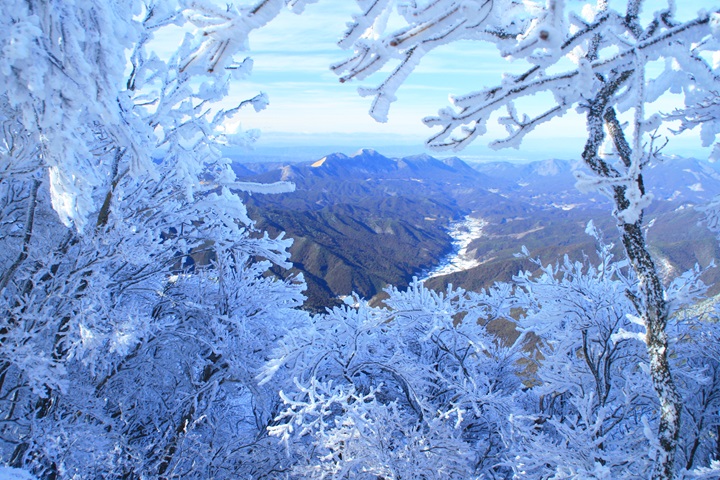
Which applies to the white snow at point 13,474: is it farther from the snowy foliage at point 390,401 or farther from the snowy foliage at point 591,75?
the snowy foliage at point 591,75

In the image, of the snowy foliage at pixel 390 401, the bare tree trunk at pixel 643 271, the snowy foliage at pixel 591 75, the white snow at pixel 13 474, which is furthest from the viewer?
the snowy foliage at pixel 390 401

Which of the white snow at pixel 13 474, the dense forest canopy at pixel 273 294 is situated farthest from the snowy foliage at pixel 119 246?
the white snow at pixel 13 474

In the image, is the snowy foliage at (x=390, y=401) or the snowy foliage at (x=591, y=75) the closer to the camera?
the snowy foliage at (x=591, y=75)

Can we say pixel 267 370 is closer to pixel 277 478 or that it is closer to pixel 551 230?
pixel 277 478

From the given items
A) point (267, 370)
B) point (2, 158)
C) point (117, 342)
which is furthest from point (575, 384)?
point (2, 158)

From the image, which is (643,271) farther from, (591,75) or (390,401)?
(390,401)

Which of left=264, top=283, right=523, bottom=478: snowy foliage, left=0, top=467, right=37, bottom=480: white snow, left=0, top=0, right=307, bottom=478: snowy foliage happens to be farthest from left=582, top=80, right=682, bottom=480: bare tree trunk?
left=0, top=467, right=37, bottom=480: white snow

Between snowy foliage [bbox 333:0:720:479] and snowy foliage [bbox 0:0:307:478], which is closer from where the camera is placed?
snowy foliage [bbox 333:0:720:479]

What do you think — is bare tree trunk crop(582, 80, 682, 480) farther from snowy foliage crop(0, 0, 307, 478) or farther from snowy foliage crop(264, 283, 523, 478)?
snowy foliage crop(264, 283, 523, 478)
